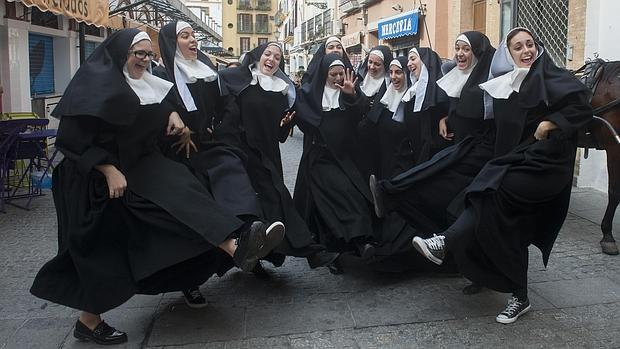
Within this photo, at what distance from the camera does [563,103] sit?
148 inches

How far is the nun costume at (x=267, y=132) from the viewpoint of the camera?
175 inches

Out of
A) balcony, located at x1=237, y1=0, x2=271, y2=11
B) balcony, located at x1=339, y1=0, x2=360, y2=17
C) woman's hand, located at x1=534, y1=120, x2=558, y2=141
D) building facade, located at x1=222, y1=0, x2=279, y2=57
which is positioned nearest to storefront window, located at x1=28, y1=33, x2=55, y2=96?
woman's hand, located at x1=534, y1=120, x2=558, y2=141

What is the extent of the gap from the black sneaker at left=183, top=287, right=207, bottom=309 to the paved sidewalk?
0.15 feet

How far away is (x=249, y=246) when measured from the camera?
346 cm

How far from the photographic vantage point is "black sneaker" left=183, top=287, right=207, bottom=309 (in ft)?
14.0

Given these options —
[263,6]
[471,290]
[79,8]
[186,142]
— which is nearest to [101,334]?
[186,142]

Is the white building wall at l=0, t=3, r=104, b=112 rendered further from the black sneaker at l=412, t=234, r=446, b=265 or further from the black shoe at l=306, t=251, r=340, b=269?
the black sneaker at l=412, t=234, r=446, b=265

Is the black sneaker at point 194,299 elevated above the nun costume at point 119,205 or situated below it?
below

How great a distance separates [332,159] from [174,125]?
1.53 m

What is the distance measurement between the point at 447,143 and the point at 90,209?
2574mm

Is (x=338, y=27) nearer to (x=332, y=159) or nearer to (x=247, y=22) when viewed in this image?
(x=332, y=159)

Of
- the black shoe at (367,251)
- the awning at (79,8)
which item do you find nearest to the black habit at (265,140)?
the black shoe at (367,251)

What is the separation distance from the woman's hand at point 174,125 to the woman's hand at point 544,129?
81.6 inches

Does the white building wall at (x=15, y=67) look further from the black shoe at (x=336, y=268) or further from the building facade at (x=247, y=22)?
the building facade at (x=247, y=22)
